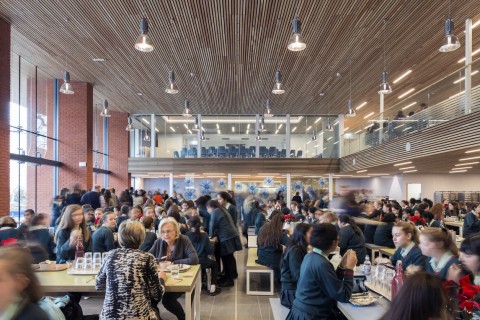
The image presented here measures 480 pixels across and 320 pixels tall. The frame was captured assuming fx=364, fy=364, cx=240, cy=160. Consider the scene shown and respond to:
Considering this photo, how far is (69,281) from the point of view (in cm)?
421

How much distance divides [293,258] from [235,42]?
6523 mm

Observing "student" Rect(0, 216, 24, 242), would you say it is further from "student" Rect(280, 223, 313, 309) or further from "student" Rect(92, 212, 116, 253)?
"student" Rect(280, 223, 313, 309)

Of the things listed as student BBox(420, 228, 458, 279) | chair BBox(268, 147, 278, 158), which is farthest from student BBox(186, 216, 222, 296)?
chair BBox(268, 147, 278, 158)

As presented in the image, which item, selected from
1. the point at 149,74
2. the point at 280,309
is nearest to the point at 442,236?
the point at 280,309

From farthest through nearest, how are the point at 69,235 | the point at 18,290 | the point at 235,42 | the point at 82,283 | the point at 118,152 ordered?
1. the point at 118,152
2. the point at 235,42
3. the point at 69,235
4. the point at 82,283
5. the point at 18,290

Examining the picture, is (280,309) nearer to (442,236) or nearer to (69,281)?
(442,236)

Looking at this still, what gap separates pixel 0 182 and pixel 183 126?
12.0 m

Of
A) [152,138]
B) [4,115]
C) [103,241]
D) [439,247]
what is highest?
[152,138]

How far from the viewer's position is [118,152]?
1838 cm

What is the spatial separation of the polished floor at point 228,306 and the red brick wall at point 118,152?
12.4 m

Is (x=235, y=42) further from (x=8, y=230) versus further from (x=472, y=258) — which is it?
(x=472, y=258)

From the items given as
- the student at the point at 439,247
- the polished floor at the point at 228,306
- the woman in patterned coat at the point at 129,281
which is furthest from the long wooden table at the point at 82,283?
the student at the point at 439,247

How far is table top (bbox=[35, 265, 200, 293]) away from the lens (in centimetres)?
405

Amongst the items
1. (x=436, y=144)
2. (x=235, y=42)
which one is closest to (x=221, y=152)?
(x=235, y=42)
